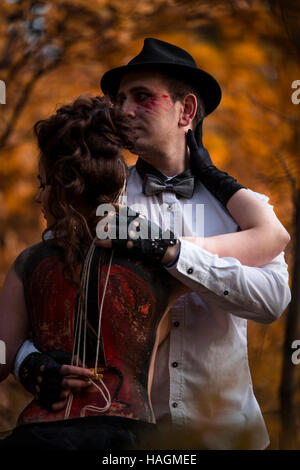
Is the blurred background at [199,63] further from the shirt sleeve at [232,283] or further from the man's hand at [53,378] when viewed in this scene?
the man's hand at [53,378]

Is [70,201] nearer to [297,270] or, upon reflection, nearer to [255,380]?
[297,270]

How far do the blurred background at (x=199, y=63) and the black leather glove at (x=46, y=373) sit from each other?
8.81 ft

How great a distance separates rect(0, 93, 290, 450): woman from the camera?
1869 millimetres

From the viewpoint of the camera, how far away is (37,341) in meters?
2.00

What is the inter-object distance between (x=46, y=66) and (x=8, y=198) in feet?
4.14

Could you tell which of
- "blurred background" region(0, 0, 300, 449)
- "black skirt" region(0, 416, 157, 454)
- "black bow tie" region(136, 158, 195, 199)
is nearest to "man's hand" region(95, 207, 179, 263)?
"black skirt" region(0, 416, 157, 454)

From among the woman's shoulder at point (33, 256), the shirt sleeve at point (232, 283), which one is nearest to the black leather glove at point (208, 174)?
the shirt sleeve at point (232, 283)

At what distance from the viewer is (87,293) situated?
1.93 metres

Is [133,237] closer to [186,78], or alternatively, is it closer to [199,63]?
[186,78]

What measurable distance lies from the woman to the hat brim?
0.84 meters

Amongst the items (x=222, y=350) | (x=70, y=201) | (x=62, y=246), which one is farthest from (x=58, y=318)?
(x=222, y=350)

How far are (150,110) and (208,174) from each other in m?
0.42

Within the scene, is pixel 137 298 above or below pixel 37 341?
above

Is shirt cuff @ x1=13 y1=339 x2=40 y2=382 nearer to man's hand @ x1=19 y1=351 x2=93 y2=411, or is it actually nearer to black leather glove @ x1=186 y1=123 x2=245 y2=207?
man's hand @ x1=19 y1=351 x2=93 y2=411
